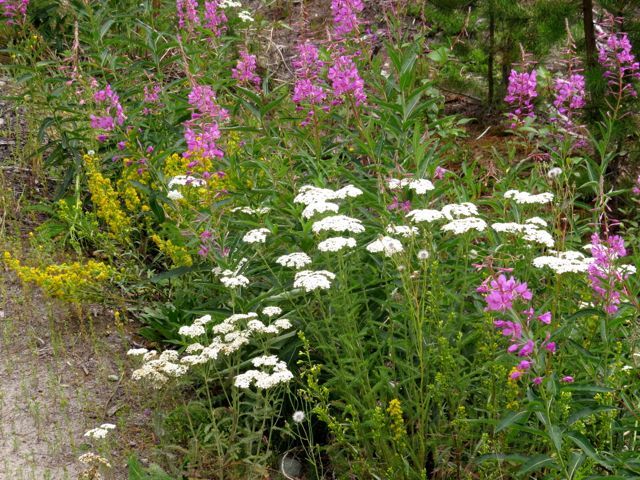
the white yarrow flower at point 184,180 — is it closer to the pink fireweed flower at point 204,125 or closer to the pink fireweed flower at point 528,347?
the pink fireweed flower at point 204,125

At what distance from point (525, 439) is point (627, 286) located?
676 mm

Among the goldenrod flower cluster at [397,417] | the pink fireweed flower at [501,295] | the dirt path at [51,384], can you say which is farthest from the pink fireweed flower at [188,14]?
the pink fireweed flower at [501,295]

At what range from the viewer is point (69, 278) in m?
4.05

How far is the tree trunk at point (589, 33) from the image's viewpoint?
16.9 ft

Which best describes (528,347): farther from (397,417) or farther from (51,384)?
(51,384)

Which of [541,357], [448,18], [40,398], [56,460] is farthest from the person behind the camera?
[448,18]

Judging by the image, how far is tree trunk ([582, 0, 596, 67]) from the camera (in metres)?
5.14

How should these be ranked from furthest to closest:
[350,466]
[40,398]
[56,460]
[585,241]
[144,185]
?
[585,241], [144,185], [40,398], [56,460], [350,466]

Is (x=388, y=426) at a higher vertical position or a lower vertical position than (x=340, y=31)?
lower

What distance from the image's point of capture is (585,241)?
4895 millimetres

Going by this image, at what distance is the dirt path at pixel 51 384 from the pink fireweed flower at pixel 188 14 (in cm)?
179

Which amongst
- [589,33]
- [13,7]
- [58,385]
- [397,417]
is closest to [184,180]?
[58,385]

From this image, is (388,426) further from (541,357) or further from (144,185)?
(144,185)

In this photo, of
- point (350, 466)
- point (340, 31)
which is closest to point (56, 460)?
point (350, 466)
